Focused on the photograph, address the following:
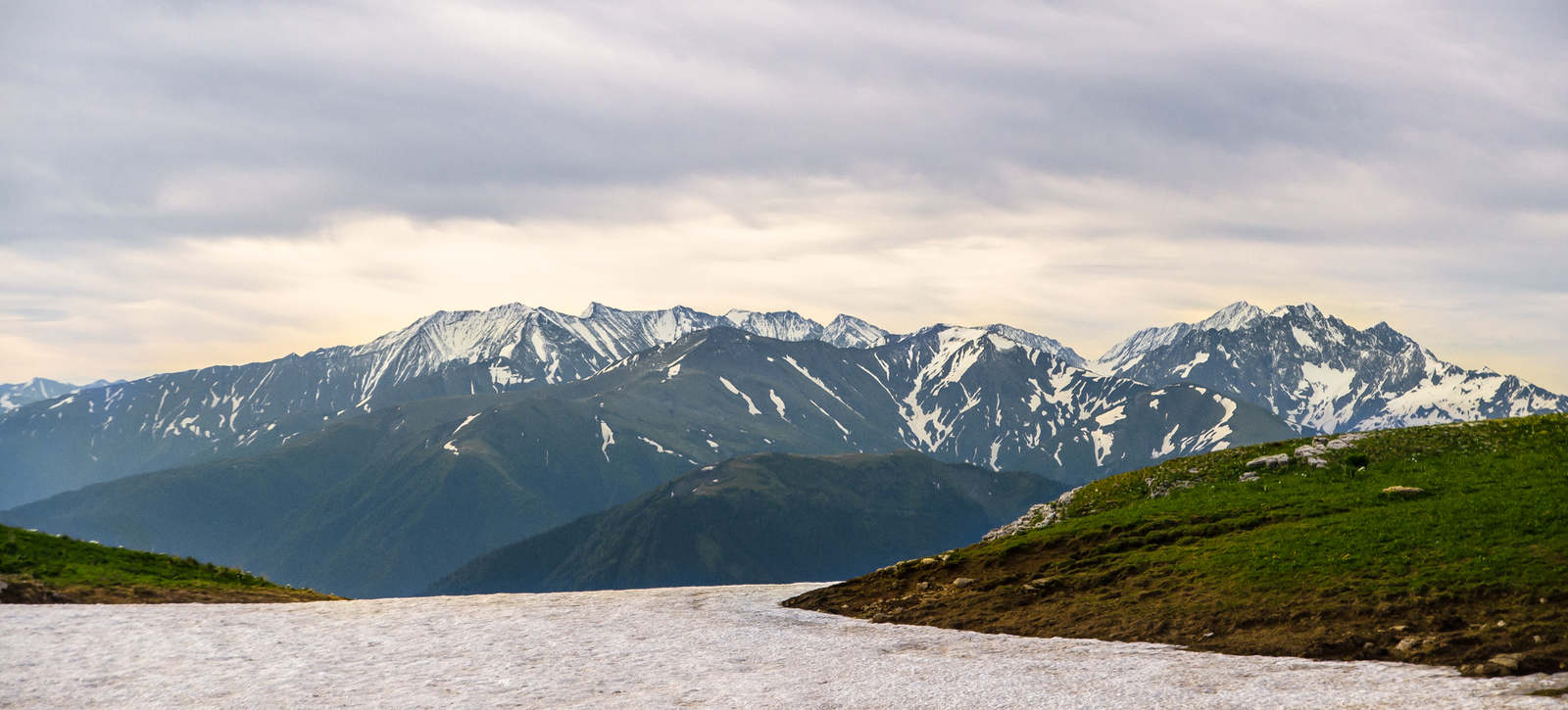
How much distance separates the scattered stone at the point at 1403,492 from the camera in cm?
3353

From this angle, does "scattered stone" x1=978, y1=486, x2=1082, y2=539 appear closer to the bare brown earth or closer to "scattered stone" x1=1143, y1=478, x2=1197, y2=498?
"scattered stone" x1=1143, y1=478, x2=1197, y2=498

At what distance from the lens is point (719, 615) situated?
34344 mm

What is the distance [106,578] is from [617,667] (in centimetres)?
2493

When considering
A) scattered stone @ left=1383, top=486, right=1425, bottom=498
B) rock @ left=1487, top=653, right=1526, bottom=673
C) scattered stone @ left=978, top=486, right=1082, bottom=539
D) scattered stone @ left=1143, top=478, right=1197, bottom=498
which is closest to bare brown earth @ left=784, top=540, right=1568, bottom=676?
rock @ left=1487, top=653, right=1526, bottom=673

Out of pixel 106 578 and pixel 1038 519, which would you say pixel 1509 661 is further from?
pixel 106 578

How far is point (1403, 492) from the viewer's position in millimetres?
33656

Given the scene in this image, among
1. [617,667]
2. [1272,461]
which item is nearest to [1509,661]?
[617,667]

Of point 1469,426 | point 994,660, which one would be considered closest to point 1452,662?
point 994,660

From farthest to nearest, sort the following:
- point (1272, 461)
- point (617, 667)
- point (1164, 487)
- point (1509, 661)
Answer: point (1164, 487) < point (1272, 461) < point (617, 667) < point (1509, 661)

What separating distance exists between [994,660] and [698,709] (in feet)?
26.5

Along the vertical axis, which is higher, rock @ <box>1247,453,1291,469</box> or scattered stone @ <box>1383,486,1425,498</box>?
rock @ <box>1247,453,1291,469</box>

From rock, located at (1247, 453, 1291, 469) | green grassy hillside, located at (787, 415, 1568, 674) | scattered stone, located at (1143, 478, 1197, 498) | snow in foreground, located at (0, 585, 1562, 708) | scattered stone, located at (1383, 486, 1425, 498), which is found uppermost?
rock, located at (1247, 453, 1291, 469)

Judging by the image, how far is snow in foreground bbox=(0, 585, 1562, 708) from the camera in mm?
21500

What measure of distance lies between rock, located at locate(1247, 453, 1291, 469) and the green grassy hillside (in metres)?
0.32
